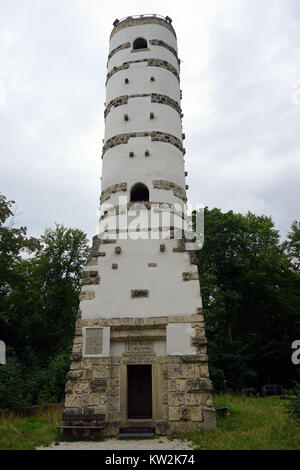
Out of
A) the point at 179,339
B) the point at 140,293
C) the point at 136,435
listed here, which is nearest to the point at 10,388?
the point at 136,435

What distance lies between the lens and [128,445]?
746 centimetres

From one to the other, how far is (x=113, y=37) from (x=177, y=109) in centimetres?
503

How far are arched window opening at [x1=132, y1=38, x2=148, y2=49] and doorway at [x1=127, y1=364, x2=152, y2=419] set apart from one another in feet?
43.9

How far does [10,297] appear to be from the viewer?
65.3ft

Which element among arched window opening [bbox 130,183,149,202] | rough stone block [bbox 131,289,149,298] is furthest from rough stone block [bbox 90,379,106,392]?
arched window opening [bbox 130,183,149,202]

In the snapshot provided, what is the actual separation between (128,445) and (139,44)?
611 inches

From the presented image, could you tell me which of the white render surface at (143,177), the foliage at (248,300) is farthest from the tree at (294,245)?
the white render surface at (143,177)

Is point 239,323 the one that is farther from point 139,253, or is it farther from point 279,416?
point 139,253

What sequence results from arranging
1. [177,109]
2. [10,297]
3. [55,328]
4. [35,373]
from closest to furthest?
[177,109], [35,373], [10,297], [55,328]

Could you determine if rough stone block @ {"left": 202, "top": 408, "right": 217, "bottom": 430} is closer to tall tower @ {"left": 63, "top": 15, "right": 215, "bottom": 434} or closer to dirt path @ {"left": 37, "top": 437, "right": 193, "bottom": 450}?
tall tower @ {"left": 63, "top": 15, "right": 215, "bottom": 434}

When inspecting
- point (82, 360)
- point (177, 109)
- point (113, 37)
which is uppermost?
point (113, 37)

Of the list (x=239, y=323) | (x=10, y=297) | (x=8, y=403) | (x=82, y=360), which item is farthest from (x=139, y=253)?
(x=239, y=323)

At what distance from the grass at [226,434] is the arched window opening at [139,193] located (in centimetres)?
746

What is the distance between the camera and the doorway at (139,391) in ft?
31.7
